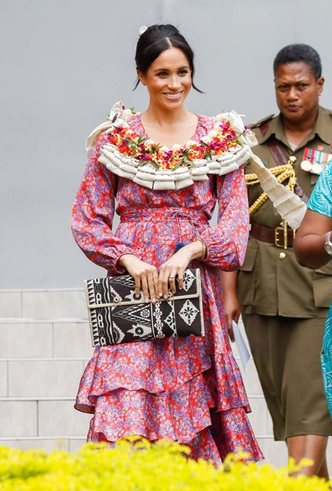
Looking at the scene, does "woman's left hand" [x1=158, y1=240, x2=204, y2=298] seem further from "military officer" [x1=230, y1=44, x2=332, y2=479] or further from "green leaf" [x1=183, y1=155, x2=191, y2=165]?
"military officer" [x1=230, y1=44, x2=332, y2=479]

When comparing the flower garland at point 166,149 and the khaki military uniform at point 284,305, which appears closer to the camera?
the flower garland at point 166,149

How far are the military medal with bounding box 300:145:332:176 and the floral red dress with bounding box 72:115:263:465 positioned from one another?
2.96 feet

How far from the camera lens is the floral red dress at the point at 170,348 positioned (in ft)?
16.5

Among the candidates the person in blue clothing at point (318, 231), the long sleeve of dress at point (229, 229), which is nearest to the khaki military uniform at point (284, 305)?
the long sleeve of dress at point (229, 229)

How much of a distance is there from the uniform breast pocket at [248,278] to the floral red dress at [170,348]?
1010 mm

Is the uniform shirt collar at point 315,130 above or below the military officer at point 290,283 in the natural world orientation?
above

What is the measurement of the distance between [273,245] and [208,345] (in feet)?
3.96

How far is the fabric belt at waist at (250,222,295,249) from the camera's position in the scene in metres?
6.28

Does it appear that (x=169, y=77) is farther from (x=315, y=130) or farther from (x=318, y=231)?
(x=315, y=130)

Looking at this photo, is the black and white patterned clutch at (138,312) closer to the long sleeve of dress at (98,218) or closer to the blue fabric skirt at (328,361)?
the long sleeve of dress at (98,218)

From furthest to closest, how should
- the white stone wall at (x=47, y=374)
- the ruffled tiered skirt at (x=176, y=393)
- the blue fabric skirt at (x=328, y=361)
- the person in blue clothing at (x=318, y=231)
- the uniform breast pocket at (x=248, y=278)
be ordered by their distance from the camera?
1. the white stone wall at (x=47, y=374)
2. the uniform breast pocket at (x=248, y=278)
3. the ruffled tiered skirt at (x=176, y=393)
4. the blue fabric skirt at (x=328, y=361)
5. the person in blue clothing at (x=318, y=231)

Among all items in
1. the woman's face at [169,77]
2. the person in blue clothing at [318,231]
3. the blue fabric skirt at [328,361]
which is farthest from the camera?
the woman's face at [169,77]

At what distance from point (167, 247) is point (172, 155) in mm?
384

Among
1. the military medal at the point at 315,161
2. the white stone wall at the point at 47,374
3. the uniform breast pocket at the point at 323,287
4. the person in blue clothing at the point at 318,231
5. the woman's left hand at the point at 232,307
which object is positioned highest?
the military medal at the point at 315,161
